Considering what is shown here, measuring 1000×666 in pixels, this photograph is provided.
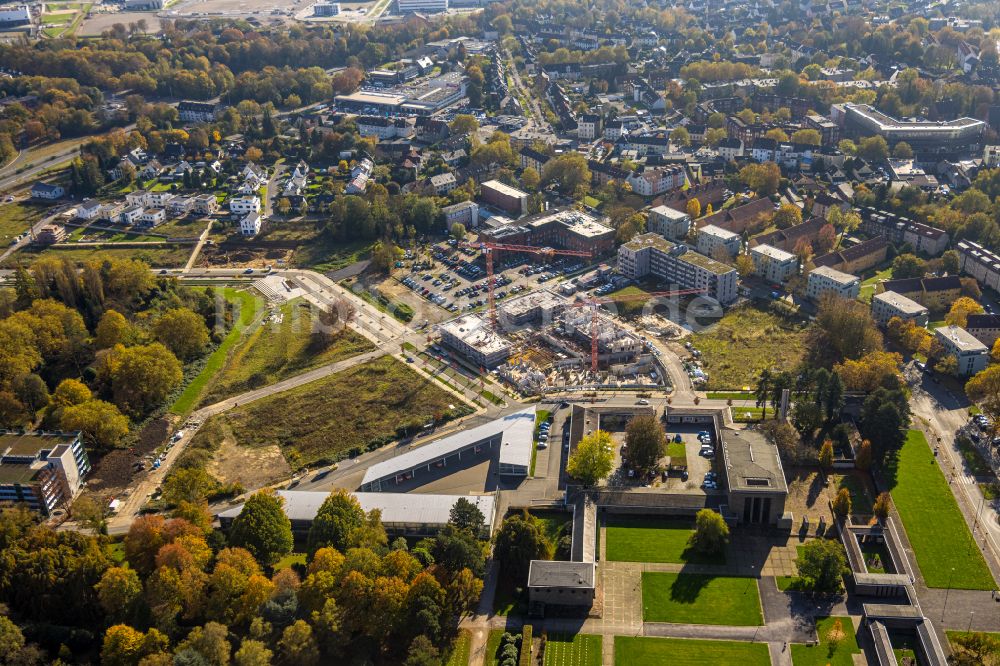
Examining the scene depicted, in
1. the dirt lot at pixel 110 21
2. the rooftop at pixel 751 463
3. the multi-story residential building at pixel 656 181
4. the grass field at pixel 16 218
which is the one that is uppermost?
the dirt lot at pixel 110 21

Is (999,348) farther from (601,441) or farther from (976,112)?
(976,112)

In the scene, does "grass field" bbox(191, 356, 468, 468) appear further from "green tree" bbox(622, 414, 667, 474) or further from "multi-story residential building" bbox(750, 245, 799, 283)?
"multi-story residential building" bbox(750, 245, 799, 283)

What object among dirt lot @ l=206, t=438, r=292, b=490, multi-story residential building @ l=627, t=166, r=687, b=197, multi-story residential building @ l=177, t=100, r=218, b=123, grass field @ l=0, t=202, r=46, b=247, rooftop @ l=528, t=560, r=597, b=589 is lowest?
dirt lot @ l=206, t=438, r=292, b=490

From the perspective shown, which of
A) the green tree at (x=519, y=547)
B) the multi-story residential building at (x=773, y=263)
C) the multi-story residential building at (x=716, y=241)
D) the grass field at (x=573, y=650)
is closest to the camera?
the grass field at (x=573, y=650)

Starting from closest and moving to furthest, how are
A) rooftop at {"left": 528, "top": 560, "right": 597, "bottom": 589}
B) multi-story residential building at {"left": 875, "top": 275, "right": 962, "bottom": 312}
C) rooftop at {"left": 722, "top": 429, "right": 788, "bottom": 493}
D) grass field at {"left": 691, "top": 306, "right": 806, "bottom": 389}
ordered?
rooftop at {"left": 528, "top": 560, "right": 597, "bottom": 589}
rooftop at {"left": 722, "top": 429, "right": 788, "bottom": 493}
grass field at {"left": 691, "top": 306, "right": 806, "bottom": 389}
multi-story residential building at {"left": 875, "top": 275, "right": 962, "bottom": 312}

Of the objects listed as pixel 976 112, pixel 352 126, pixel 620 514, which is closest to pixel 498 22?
pixel 352 126

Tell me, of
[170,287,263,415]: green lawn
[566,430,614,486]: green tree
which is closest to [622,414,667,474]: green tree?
[566,430,614,486]: green tree

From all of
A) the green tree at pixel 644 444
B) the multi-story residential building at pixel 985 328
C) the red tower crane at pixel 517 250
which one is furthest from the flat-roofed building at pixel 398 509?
the multi-story residential building at pixel 985 328

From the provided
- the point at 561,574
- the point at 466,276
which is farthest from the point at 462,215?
the point at 561,574

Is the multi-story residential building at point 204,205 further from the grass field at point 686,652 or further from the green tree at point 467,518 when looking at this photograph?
the grass field at point 686,652
